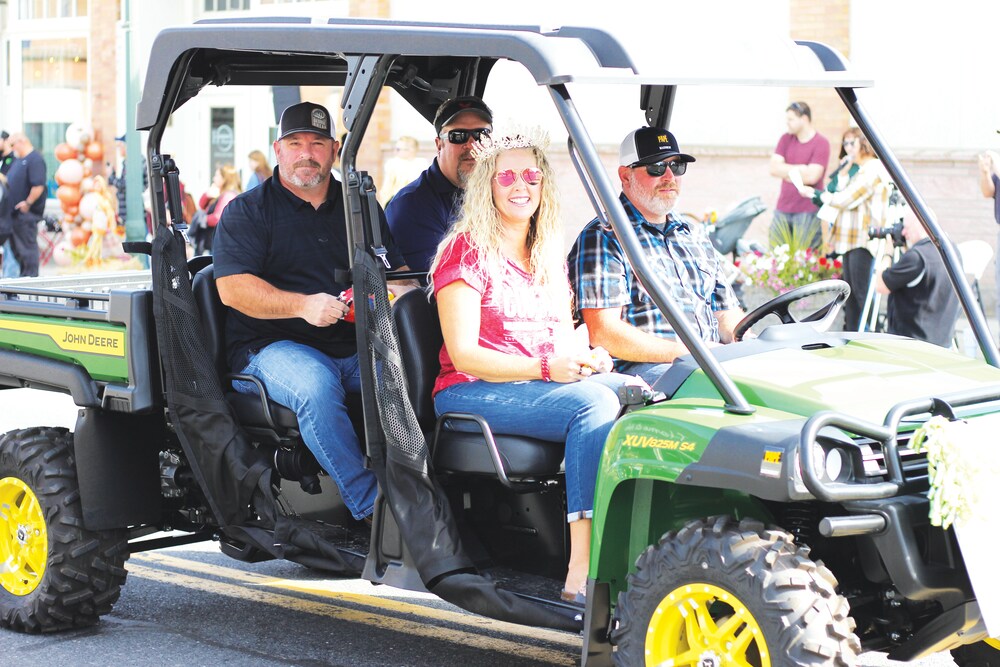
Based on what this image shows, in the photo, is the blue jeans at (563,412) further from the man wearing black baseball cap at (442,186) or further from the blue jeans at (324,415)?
the man wearing black baseball cap at (442,186)

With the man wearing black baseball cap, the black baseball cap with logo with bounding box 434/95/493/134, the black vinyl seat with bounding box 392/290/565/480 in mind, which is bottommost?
the black vinyl seat with bounding box 392/290/565/480

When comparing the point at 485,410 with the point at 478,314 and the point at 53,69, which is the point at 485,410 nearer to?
the point at 478,314

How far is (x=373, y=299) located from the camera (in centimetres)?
472

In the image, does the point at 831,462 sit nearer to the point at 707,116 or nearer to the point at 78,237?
the point at 707,116

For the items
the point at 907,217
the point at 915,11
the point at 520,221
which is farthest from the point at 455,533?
the point at 915,11

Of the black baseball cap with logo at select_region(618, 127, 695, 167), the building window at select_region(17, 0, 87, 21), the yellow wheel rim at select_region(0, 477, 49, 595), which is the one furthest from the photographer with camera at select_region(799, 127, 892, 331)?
the building window at select_region(17, 0, 87, 21)

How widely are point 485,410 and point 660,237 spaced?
3.14ft

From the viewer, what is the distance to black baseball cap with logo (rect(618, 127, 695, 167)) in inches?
199

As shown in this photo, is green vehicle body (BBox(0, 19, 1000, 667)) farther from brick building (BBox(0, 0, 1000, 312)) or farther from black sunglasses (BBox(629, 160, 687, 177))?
brick building (BBox(0, 0, 1000, 312))

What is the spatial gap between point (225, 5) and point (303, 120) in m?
18.4

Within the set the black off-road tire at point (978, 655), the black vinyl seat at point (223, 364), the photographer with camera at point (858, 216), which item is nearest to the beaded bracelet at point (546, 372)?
the black vinyl seat at point (223, 364)

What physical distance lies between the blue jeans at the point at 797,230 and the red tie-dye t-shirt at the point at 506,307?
782 centimetres

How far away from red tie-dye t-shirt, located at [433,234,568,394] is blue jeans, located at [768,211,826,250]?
7.82m

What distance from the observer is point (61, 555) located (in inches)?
215
